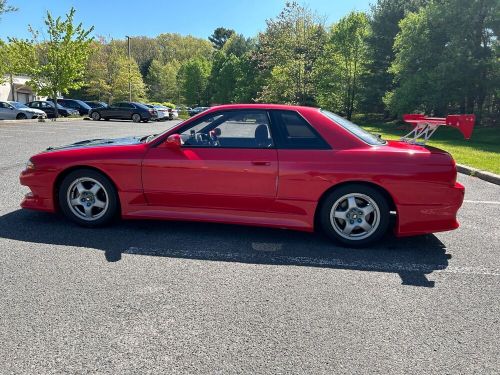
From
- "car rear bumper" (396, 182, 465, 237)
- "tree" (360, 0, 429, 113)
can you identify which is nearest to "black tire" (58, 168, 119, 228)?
"car rear bumper" (396, 182, 465, 237)

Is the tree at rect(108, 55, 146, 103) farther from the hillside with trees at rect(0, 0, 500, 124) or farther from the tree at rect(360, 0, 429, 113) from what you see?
the tree at rect(360, 0, 429, 113)

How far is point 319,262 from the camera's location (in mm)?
3752

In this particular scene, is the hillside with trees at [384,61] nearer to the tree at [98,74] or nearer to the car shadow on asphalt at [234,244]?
the tree at [98,74]

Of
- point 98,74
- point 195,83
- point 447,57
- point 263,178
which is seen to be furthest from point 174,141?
point 195,83

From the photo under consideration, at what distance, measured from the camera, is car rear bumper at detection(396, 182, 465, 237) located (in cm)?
400

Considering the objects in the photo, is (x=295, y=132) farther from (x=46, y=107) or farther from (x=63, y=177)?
(x=46, y=107)

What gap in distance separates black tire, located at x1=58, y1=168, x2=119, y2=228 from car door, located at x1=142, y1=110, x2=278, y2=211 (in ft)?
1.44

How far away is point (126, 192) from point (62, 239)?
82cm

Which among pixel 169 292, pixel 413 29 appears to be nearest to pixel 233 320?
pixel 169 292

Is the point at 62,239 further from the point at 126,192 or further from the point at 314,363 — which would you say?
the point at 314,363

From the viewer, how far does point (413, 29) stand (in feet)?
76.8

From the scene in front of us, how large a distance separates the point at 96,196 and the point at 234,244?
67.9 inches

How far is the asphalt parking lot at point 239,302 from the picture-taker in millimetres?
2318

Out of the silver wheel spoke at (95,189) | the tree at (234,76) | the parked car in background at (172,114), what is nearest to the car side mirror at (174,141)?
the silver wheel spoke at (95,189)
